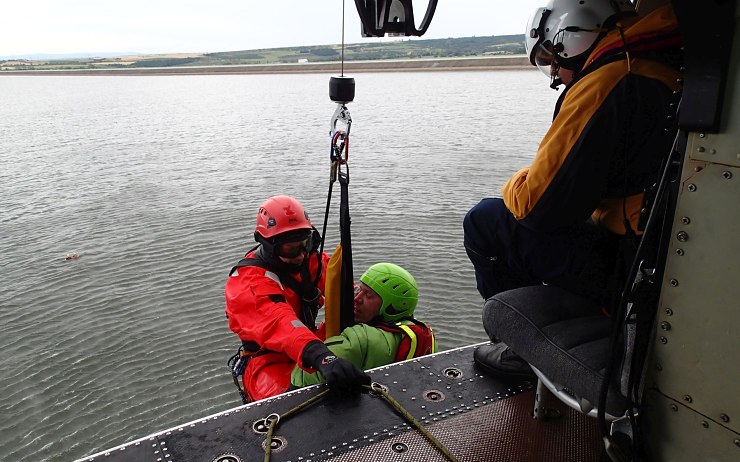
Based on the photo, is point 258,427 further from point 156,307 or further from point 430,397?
point 156,307

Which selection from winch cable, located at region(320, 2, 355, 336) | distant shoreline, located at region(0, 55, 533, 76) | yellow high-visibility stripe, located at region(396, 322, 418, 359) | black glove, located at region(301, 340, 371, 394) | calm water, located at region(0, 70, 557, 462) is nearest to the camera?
black glove, located at region(301, 340, 371, 394)

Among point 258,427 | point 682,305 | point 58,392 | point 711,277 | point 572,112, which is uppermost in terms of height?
point 572,112

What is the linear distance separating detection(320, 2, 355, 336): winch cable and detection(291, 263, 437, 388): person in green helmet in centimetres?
16

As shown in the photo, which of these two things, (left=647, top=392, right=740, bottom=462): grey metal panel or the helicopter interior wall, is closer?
the helicopter interior wall

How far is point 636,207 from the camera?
2.30 meters

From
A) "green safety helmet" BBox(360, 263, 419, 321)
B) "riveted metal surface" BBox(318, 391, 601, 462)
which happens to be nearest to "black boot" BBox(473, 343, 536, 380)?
"riveted metal surface" BBox(318, 391, 601, 462)

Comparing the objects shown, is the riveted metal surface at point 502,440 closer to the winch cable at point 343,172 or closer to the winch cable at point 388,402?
the winch cable at point 388,402

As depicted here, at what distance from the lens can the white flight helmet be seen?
98.4 inches

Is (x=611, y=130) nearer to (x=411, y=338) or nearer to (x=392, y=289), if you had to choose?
(x=411, y=338)

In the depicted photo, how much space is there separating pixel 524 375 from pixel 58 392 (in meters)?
5.36

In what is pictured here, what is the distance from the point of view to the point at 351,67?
264 ft

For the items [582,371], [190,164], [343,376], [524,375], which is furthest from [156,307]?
[190,164]

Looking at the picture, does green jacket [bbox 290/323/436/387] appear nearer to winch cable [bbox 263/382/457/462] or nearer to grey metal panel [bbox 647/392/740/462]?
winch cable [bbox 263/382/457/462]

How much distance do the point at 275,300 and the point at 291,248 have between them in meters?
0.45
